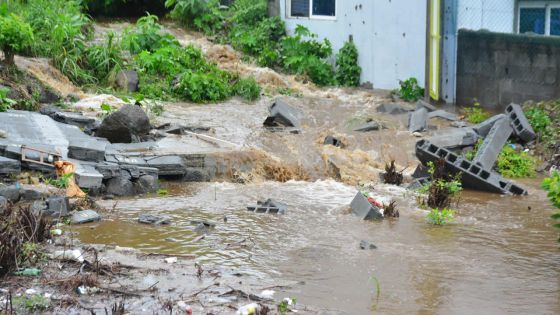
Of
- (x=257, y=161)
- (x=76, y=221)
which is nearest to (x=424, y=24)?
(x=257, y=161)

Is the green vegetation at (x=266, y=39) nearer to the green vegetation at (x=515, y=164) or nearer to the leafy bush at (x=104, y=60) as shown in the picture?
the leafy bush at (x=104, y=60)

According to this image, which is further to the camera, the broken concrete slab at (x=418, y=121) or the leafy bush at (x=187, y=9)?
the leafy bush at (x=187, y=9)

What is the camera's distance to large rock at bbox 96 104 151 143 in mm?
12539

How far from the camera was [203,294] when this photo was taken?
7.29m

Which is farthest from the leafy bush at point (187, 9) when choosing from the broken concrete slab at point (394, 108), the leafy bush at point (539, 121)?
the leafy bush at point (539, 121)

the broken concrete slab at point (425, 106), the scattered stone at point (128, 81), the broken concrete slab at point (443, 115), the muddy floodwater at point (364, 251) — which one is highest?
the scattered stone at point (128, 81)

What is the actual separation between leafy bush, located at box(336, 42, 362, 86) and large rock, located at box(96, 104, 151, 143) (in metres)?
6.87

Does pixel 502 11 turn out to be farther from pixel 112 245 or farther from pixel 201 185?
pixel 112 245

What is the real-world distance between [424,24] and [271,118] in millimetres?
4121

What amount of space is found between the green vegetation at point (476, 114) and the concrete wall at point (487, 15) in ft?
4.90

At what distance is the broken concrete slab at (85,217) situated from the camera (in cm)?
960

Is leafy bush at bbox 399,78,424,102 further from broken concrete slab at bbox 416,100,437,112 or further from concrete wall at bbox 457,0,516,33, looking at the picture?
concrete wall at bbox 457,0,516,33

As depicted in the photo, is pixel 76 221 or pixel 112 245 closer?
pixel 112 245

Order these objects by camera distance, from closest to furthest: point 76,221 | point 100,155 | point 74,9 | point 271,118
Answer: point 76,221 < point 100,155 < point 271,118 < point 74,9
